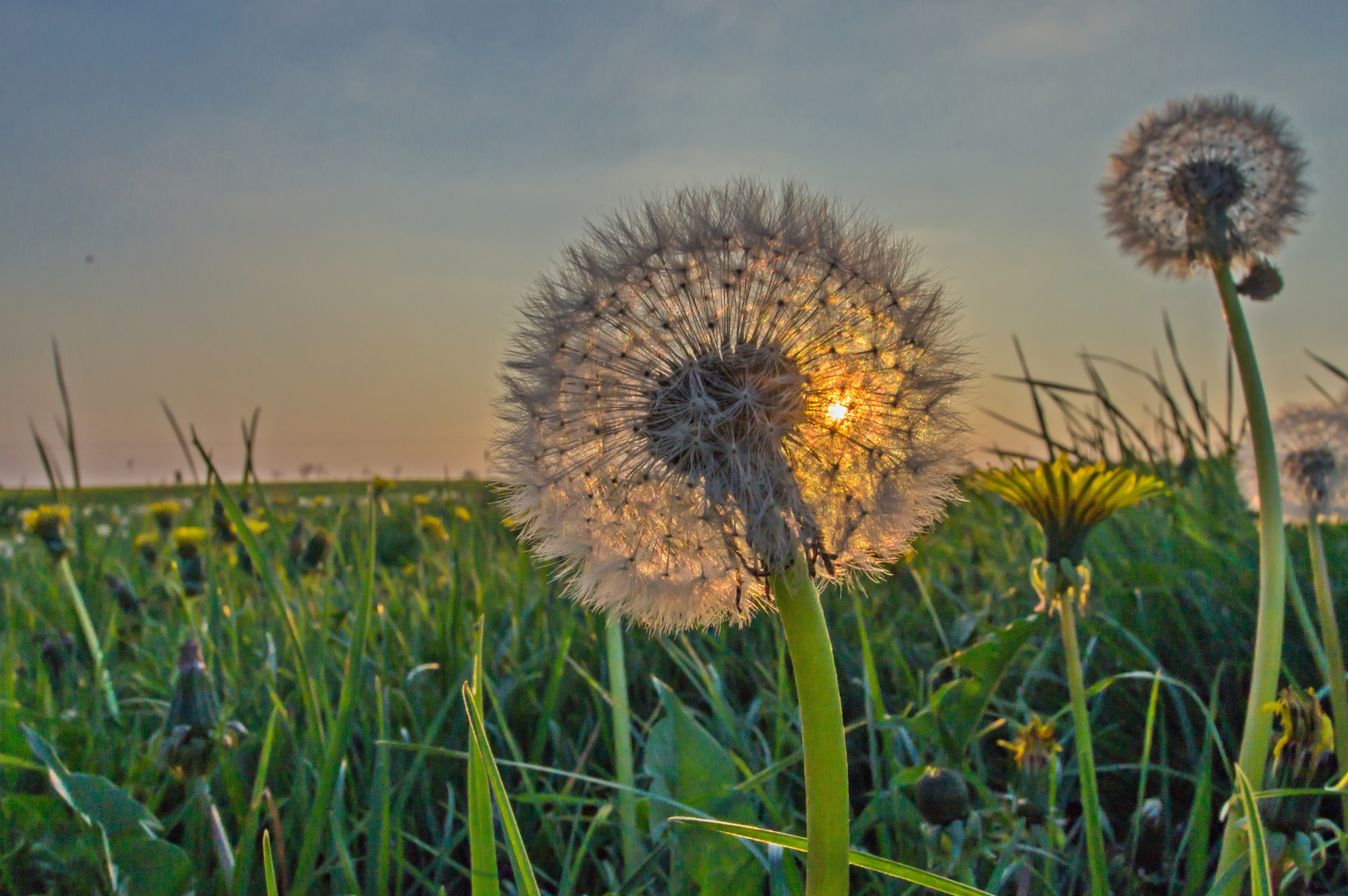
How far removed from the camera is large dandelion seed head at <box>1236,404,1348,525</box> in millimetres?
2936

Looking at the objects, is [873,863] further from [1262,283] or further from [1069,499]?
[1262,283]

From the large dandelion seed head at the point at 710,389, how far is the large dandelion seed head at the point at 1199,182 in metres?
1.48

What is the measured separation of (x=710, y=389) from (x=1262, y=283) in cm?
160

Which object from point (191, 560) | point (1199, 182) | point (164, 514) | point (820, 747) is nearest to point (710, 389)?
point (820, 747)

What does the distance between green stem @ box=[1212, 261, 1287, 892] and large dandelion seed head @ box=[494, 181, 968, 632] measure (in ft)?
2.75

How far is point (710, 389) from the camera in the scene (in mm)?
1394

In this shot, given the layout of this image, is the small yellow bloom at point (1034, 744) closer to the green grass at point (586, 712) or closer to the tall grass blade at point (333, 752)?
the green grass at point (586, 712)

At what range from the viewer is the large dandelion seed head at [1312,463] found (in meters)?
2.94

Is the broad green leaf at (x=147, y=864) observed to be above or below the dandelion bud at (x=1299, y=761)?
below

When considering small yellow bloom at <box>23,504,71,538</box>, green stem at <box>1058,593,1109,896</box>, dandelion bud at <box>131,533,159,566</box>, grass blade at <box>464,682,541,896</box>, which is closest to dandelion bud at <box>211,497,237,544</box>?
small yellow bloom at <box>23,504,71,538</box>

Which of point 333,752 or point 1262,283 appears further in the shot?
point 1262,283

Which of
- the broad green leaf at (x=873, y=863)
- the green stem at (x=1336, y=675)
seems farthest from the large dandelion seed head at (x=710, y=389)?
the green stem at (x=1336, y=675)

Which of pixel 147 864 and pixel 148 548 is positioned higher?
pixel 148 548

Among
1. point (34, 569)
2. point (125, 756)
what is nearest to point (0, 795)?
point (125, 756)
